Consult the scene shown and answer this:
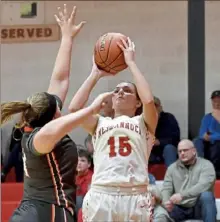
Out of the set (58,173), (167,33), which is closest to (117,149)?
(58,173)

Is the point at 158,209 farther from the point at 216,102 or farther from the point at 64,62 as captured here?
the point at 64,62

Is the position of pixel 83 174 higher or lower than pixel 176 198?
higher

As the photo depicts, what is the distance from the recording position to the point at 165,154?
7.30 metres

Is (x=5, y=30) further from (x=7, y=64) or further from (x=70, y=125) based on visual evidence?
(x=70, y=125)

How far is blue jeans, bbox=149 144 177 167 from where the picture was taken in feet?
23.8

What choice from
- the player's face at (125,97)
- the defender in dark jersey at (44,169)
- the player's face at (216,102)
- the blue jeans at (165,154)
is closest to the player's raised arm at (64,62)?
the player's face at (125,97)

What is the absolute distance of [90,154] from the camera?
709 centimetres

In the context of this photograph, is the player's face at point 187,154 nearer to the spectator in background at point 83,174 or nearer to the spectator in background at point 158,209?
the spectator in background at point 158,209

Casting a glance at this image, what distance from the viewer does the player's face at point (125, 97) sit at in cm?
387

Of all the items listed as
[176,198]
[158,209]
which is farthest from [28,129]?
[176,198]

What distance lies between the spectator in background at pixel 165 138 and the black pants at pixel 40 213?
381 cm

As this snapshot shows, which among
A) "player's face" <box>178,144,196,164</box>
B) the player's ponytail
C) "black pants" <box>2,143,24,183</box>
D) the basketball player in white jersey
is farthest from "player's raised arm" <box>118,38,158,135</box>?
"black pants" <box>2,143,24,183</box>

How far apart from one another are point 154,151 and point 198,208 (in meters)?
1.48

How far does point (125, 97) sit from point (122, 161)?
15.1 inches
